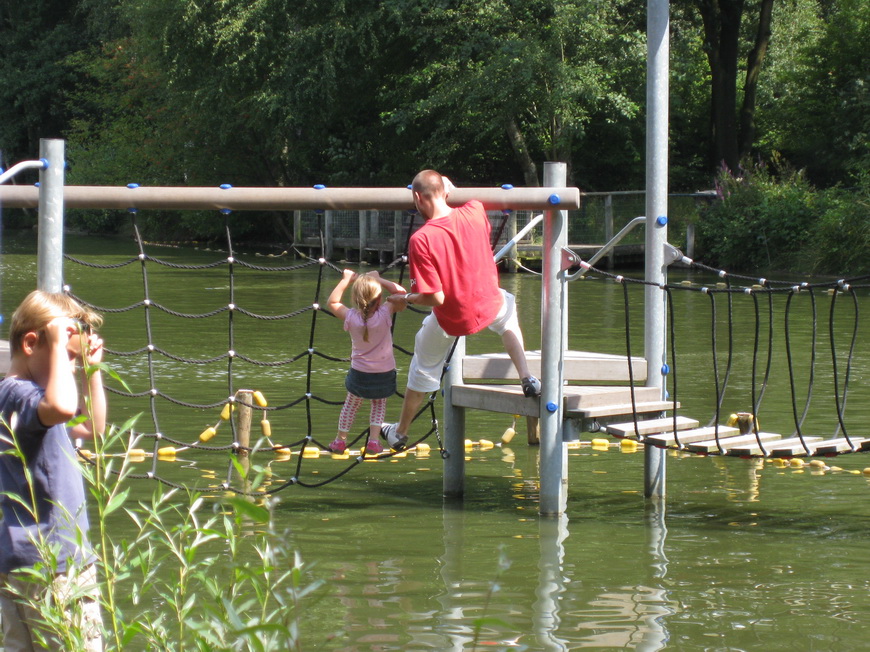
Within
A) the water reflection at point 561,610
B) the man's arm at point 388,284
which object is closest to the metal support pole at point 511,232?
the man's arm at point 388,284

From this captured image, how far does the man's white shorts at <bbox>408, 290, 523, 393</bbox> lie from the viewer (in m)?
7.38

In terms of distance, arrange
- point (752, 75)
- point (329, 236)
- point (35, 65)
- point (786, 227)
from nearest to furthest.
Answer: point (786, 227) < point (752, 75) < point (329, 236) < point (35, 65)

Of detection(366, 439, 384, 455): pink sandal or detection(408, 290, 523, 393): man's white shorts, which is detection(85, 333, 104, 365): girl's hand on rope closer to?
detection(408, 290, 523, 393): man's white shorts

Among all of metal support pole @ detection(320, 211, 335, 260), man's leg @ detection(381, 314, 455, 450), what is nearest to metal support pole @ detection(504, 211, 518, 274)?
metal support pole @ detection(320, 211, 335, 260)

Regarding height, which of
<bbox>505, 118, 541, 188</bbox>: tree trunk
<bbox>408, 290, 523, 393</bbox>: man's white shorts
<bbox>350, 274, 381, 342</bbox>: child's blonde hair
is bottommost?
<bbox>408, 290, 523, 393</bbox>: man's white shorts

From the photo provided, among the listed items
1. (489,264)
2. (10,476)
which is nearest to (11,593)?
(10,476)

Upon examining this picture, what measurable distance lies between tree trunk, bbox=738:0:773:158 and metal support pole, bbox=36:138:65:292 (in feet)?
102

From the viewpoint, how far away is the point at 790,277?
28.0 meters

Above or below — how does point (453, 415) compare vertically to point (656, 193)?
below

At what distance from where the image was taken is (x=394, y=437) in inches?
303

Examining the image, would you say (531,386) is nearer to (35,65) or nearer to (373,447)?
(373,447)

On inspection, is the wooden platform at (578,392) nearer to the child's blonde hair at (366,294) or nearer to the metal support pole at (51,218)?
the child's blonde hair at (366,294)

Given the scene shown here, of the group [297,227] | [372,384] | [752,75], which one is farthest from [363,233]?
[372,384]

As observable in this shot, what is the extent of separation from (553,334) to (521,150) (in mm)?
29494
